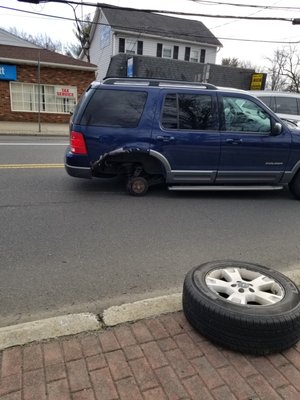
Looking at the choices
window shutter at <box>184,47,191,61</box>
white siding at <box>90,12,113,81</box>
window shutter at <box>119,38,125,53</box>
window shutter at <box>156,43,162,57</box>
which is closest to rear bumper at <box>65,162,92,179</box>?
white siding at <box>90,12,113,81</box>

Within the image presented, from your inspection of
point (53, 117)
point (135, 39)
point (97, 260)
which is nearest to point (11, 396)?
point (97, 260)

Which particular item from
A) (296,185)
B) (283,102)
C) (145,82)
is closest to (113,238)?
(145,82)

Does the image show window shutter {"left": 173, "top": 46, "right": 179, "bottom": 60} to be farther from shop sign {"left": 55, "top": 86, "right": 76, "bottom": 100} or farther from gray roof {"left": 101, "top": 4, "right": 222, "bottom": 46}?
shop sign {"left": 55, "top": 86, "right": 76, "bottom": 100}

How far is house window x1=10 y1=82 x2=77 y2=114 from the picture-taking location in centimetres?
1953

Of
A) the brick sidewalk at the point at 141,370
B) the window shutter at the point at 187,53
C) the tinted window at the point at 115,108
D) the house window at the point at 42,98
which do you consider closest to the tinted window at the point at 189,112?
the tinted window at the point at 115,108

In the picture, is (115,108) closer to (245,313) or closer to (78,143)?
(78,143)

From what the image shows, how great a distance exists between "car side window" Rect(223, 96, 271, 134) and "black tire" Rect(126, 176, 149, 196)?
1734mm

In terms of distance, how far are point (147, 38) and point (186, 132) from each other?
2954 cm

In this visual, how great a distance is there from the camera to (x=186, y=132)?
235 inches

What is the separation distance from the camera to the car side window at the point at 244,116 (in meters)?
6.10

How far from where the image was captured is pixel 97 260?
151 inches

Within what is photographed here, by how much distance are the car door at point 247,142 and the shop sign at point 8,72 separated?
16.3 m

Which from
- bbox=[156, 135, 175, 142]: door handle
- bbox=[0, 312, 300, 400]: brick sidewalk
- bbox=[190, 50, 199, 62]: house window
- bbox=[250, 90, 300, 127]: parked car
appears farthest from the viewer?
bbox=[190, 50, 199, 62]: house window

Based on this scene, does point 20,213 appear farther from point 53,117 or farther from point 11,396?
point 53,117
